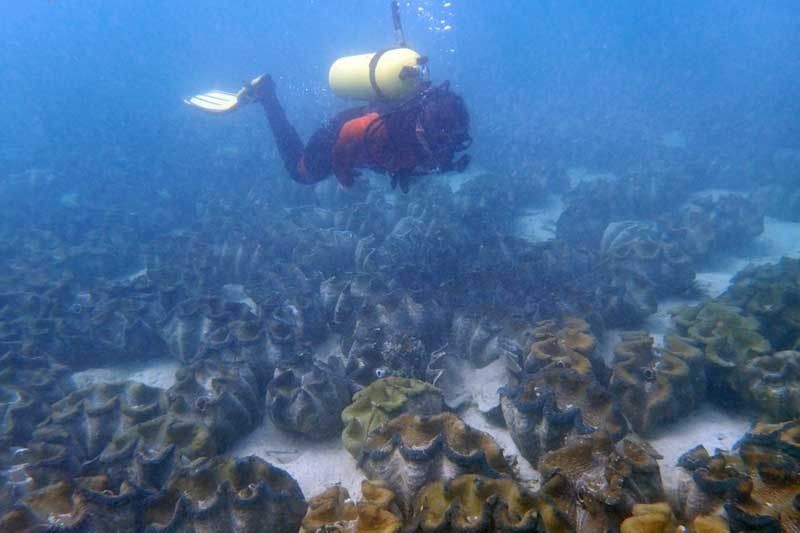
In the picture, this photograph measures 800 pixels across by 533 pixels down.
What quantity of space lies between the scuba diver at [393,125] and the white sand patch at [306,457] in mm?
3821

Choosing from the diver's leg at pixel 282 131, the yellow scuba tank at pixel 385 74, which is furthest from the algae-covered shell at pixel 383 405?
the diver's leg at pixel 282 131

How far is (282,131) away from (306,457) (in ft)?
26.0

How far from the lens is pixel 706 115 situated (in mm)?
24594

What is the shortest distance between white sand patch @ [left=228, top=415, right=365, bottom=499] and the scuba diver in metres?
3.82

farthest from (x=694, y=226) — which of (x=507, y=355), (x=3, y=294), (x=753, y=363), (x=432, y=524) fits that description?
(x=3, y=294)

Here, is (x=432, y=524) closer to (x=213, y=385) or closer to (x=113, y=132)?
(x=213, y=385)

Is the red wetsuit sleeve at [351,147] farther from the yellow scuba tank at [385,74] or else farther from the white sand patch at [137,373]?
the white sand patch at [137,373]

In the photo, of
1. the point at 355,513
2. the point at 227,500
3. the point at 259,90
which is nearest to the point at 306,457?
the point at 227,500

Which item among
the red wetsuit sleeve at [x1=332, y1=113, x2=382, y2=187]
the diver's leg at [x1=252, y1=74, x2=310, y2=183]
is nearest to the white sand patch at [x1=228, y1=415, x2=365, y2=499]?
the red wetsuit sleeve at [x1=332, y1=113, x2=382, y2=187]

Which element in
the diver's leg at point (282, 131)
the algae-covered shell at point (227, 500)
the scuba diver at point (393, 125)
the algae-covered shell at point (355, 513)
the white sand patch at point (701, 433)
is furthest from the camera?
the diver's leg at point (282, 131)

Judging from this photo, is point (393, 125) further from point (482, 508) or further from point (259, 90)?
point (259, 90)

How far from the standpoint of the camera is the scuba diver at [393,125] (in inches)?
236

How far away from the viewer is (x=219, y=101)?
11844mm

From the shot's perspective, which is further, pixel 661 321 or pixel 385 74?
pixel 661 321
